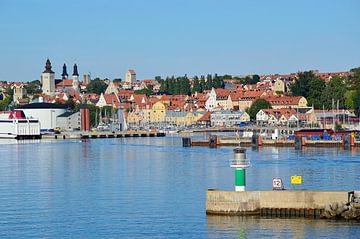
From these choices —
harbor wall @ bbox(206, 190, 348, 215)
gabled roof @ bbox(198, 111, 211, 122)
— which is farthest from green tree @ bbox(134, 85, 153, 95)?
harbor wall @ bbox(206, 190, 348, 215)

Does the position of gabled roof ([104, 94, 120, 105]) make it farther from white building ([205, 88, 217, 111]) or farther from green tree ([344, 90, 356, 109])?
green tree ([344, 90, 356, 109])

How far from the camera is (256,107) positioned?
12975 cm

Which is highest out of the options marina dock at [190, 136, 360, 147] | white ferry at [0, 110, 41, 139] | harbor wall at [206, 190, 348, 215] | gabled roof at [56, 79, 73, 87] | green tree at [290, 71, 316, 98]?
gabled roof at [56, 79, 73, 87]

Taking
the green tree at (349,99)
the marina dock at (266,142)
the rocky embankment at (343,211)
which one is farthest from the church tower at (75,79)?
the rocky embankment at (343,211)

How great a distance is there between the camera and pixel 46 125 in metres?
121

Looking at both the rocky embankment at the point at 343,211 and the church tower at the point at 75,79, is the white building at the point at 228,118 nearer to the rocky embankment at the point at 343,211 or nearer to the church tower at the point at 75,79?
the church tower at the point at 75,79

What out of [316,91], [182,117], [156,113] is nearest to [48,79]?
[156,113]

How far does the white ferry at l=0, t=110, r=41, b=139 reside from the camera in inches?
3967

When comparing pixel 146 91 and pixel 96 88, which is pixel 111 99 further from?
pixel 96 88

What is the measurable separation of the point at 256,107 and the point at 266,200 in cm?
10730

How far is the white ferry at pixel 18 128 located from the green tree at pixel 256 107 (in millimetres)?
35684

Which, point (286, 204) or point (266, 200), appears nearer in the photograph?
point (286, 204)

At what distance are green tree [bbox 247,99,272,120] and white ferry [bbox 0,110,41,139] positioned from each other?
3568 centimetres

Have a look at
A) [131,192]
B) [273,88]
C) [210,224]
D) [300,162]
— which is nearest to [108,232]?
[210,224]
